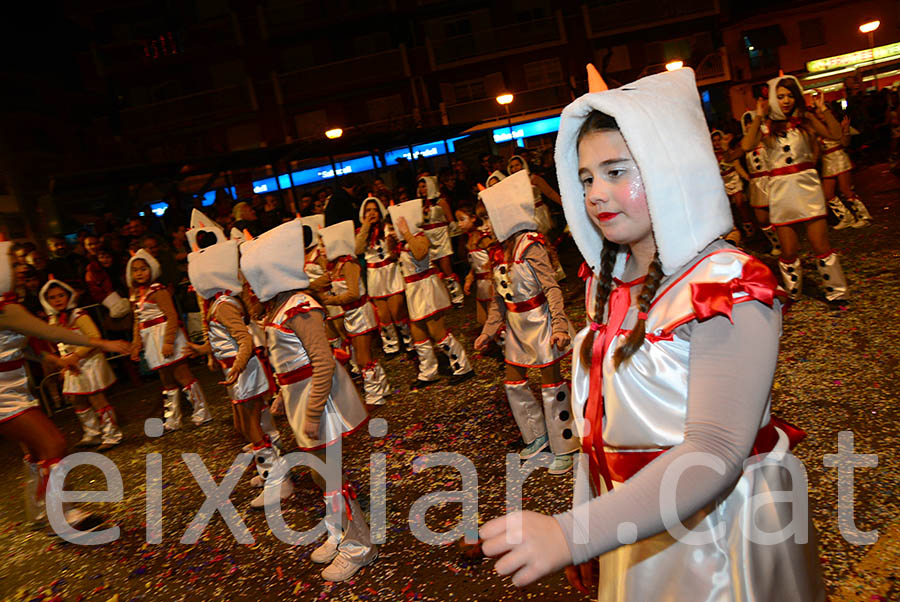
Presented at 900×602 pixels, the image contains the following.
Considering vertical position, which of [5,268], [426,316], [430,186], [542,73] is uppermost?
[542,73]

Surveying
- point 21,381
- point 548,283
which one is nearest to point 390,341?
point 21,381

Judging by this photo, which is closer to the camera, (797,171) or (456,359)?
(797,171)

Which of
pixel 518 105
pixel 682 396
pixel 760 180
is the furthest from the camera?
pixel 518 105

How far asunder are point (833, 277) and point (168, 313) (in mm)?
7405

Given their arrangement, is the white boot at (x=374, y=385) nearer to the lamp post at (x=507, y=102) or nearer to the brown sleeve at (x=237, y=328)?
the brown sleeve at (x=237, y=328)

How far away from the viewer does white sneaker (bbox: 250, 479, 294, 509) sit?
5.16 m

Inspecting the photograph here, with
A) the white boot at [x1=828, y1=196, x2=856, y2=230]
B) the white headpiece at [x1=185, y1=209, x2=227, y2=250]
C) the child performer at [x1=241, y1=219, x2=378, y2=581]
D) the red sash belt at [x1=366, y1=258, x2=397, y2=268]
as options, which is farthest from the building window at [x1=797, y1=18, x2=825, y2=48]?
the child performer at [x1=241, y1=219, x2=378, y2=581]

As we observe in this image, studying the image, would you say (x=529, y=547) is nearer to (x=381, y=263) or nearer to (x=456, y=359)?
(x=456, y=359)

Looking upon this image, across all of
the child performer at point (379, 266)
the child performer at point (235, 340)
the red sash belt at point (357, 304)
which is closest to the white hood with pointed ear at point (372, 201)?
the child performer at point (379, 266)

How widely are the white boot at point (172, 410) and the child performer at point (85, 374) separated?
0.60m

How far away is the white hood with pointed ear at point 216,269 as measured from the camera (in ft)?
16.1

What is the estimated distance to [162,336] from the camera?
7520mm

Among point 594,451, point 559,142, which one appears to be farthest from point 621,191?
point 594,451

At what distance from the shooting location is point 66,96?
93.9 feet
